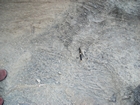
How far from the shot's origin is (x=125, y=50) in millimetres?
1864

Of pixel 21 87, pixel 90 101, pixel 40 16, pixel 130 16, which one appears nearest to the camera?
pixel 90 101

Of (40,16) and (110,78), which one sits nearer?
(110,78)

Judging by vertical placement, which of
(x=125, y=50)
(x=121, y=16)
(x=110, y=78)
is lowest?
(x=110, y=78)

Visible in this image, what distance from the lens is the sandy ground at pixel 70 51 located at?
1.72 m

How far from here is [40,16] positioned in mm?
2133

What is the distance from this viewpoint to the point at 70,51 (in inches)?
75.5

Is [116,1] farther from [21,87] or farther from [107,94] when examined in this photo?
[21,87]

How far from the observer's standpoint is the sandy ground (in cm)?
172

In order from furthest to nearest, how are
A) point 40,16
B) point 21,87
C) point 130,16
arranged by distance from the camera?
point 40,16 → point 130,16 → point 21,87

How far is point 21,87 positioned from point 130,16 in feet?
3.68

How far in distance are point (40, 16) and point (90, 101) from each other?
95 centimetres

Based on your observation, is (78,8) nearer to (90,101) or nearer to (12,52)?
(12,52)

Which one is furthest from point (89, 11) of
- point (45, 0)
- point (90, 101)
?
point (90, 101)

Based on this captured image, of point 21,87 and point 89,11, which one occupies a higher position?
point 89,11
